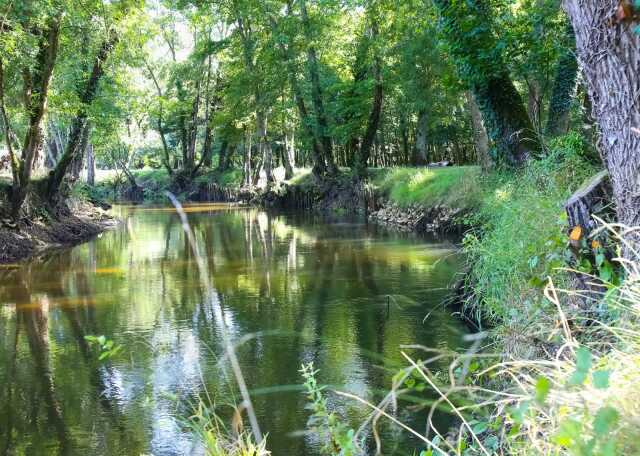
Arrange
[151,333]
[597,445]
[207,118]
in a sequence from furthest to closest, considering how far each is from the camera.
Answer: [207,118]
[151,333]
[597,445]

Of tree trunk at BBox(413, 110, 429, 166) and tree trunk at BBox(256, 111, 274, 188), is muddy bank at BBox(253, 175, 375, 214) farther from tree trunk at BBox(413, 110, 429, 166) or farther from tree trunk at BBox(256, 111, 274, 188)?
tree trunk at BBox(413, 110, 429, 166)

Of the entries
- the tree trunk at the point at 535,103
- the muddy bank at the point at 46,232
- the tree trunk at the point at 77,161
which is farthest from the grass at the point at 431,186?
the tree trunk at the point at 77,161

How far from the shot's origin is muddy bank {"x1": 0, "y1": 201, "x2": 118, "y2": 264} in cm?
1455

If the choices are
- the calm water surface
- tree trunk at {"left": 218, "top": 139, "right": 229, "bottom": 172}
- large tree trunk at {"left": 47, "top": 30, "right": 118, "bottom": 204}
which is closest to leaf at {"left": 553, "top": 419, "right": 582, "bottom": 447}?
the calm water surface

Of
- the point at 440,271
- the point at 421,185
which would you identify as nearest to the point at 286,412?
the point at 440,271

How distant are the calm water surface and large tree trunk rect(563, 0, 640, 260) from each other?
204cm

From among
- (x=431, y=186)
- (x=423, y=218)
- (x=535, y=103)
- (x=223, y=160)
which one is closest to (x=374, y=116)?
(x=431, y=186)

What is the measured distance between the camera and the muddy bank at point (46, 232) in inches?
573

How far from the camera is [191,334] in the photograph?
7879 mm

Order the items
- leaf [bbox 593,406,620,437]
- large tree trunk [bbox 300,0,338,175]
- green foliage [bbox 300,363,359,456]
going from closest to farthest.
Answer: leaf [bbox 593,406,620,437], green foliage [bbox 300,363,359,456], large tree trunk [bbox 300,0,338,175]

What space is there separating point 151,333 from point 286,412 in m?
3.06

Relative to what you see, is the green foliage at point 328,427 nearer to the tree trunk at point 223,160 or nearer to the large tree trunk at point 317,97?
the large tree trunk at point 317,97

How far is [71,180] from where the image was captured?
22406 mm

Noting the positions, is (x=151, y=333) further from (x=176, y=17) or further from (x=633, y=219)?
(x=176, y=17)
